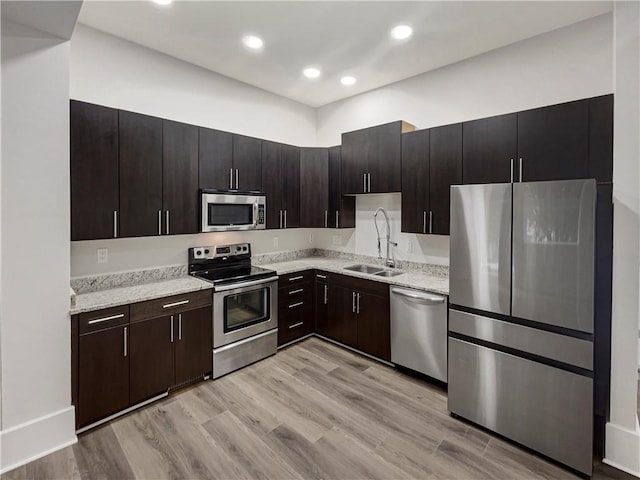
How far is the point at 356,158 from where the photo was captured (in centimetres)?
379

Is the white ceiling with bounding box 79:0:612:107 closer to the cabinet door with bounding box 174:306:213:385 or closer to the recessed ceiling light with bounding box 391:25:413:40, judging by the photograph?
the recessed ceiling light with bounding box 391:25:413:40

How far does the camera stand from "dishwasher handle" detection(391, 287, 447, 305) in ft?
9.17

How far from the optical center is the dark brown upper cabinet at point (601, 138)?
2197 mm

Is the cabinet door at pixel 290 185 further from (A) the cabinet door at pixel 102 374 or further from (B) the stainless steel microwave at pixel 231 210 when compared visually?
(A) the cabinet door at pixel 102 374

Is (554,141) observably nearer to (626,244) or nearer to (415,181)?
(626,244)

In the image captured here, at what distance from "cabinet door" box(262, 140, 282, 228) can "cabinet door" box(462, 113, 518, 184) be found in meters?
1.98

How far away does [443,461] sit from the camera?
203cm

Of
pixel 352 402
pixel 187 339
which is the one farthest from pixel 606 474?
pixel 187 339

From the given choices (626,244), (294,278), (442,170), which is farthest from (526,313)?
(294,278)

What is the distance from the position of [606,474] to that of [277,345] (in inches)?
107

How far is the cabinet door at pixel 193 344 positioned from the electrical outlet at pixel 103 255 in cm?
85

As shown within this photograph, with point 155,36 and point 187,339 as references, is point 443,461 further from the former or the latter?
point 155,36

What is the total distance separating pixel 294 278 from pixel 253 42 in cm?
236

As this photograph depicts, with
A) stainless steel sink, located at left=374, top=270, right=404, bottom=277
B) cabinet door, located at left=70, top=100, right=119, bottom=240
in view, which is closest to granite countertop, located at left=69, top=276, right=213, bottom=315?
cabinet door, located at left=70, top=100, right=119, bottom=240
